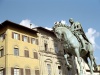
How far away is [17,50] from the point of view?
23.3 metres

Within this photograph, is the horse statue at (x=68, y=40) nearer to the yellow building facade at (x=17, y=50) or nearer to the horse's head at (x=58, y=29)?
the horse's head at (x=58, y=29)

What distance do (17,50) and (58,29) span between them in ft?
49.6

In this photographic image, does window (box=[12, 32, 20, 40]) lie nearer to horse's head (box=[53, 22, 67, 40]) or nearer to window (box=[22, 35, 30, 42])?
window (box=[22, 35, 30, 42])

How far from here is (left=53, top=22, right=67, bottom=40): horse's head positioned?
883cm

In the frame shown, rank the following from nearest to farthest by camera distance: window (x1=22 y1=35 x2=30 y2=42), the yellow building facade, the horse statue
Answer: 1. the horse statue
2. the yellow building facade
3. window (x1=22 y1=35 x2=30 y2=42)

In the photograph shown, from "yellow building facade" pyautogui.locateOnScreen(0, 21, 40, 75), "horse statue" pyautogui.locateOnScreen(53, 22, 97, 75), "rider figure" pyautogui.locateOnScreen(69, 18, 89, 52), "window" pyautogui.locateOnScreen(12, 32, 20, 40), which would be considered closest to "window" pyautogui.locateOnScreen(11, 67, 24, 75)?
"yellow building facade" pyautogui.locateOnScreen(0, 21, 40, 75)

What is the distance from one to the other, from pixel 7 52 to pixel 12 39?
6.00 feet

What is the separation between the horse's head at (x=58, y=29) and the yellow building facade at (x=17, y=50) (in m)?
13.9

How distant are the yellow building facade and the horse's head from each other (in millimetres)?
13905

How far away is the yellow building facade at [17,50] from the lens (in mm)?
22214

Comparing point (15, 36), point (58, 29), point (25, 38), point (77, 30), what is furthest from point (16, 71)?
point (58, 29)

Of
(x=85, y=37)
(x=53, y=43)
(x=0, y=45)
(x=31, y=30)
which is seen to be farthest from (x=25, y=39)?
(x=85, y=37)

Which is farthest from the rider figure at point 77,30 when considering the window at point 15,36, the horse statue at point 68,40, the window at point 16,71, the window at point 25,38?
the window at point 25,38

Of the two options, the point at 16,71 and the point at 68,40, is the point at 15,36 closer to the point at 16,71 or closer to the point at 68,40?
the point at 16,71
